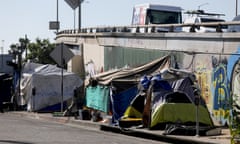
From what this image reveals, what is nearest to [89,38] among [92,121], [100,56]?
[100,56]

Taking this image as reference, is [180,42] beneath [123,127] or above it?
above

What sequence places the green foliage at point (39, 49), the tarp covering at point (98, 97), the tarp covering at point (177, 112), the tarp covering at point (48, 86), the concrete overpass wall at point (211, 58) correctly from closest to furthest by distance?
the tarp covering at point (177, 112)
the concrete overpass wall at point (211, 58)
the tarp covering at point (98, 97)
the tarp covering at point (48, 86)
the green foliage at point (39, 49)

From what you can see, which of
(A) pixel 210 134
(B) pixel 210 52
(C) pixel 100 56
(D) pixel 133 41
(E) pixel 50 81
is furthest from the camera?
→ (C) pixel 100 56

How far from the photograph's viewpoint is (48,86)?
1522 inches

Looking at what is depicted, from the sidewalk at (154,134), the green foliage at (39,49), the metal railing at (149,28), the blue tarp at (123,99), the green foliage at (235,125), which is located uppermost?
the metal railing at (149,28)

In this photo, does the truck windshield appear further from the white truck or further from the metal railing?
the metal railing

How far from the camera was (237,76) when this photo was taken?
76.4 feet

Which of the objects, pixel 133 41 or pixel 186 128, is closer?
pixel 186 128

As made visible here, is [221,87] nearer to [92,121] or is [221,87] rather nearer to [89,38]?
[92,121]

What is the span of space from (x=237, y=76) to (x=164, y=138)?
12.7 ft

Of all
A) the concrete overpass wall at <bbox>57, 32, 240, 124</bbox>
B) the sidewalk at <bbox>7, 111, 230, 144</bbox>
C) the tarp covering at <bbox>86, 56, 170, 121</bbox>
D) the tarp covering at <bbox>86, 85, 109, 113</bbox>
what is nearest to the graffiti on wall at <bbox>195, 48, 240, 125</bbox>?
the concrete overpass wall at <bbox>57, 32, 240, 124</bbox>

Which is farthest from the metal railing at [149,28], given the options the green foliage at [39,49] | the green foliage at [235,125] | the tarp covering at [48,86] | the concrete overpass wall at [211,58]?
the green foliage at [39,49]

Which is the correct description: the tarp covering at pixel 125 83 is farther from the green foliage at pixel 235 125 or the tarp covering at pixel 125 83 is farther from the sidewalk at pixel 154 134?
the green foliage at pixel 235 125

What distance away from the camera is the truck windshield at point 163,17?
41575mm
